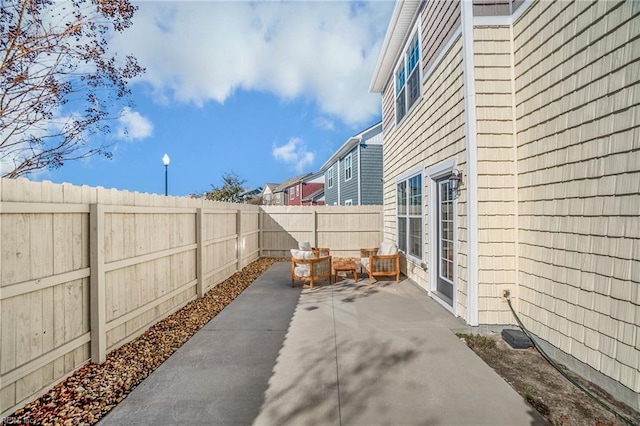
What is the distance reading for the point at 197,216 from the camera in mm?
5707

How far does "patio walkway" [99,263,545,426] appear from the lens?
7.63 ft

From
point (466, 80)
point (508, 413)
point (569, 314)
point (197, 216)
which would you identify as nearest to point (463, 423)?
point (508, 413)

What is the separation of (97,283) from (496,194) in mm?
4801

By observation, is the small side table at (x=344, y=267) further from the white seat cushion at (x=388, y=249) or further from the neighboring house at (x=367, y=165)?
the neighboring house at (x=367, y=165)

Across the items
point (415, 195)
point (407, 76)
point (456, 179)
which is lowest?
point (415, 195)

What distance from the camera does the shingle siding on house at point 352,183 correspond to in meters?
14.8

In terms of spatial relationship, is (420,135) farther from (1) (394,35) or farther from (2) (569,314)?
(2) (569,314)

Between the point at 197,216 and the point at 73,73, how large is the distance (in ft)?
9.29

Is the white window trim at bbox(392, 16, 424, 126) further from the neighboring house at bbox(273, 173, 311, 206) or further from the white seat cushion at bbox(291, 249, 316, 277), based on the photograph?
the neighboring house at bbox(273, 173, 311, 206)

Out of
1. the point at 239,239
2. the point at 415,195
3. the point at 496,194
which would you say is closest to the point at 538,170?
the point at 496,194

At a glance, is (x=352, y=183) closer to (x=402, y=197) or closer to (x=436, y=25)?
(x=402, y=197)

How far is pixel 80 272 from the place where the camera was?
2.94 metres

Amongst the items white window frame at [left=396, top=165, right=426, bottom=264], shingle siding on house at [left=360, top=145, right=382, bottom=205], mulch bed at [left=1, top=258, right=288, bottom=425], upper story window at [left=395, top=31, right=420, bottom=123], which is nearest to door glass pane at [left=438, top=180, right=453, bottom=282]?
white window frame at [left=396, top=165, right=426, bottom=264]

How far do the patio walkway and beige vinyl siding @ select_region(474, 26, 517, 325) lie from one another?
664 mm
